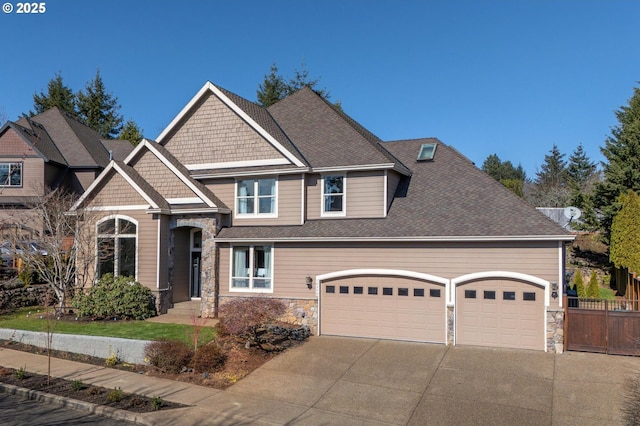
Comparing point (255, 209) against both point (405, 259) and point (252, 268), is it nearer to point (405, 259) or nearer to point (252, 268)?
point (252, 268)

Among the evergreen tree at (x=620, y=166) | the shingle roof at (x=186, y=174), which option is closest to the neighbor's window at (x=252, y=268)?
the shingle roof at (x=186, y=174)

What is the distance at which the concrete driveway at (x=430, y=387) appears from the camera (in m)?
9.06

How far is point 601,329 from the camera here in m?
12.5

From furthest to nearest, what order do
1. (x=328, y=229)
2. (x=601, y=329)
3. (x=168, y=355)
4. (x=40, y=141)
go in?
1. (x=40, y=141)
2. (x=328, y=229)
3. (x=601, y=329)
4. (x=168, y=355)

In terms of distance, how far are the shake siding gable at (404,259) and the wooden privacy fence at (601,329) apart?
0.77m

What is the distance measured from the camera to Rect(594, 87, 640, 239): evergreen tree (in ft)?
86.9

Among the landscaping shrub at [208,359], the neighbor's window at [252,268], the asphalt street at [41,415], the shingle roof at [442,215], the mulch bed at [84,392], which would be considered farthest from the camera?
the neighbor's window at [252,268]

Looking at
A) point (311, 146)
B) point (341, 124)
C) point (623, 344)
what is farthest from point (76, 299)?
point (623, 344)

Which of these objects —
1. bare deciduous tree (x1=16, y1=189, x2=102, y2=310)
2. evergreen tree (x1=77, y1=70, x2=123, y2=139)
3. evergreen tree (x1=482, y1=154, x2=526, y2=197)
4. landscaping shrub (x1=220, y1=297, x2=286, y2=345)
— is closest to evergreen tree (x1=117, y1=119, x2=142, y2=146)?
evergreen tree (x1=77, y1=70, x2=123, y2=139)

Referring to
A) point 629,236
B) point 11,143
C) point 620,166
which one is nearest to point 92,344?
point 11,143

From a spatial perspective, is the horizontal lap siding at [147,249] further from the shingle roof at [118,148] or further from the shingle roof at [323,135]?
the shingle roof at [118,148]

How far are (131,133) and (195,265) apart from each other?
1311 inches

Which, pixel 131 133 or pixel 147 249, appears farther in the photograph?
pixel 131 133

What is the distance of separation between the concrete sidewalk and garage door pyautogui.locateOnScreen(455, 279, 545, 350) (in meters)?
0.41
